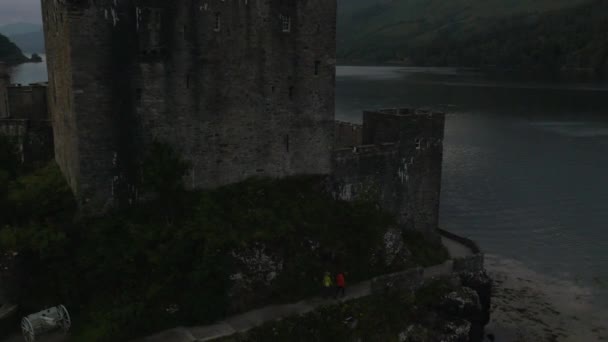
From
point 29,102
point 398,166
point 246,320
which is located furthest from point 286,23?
point 29,102

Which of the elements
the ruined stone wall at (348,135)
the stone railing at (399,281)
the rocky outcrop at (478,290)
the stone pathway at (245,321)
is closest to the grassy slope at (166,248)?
the stone pathway at (245,321)

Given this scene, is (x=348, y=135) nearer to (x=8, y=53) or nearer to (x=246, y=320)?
(x=246, y=320)

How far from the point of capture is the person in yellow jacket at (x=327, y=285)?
23312mm

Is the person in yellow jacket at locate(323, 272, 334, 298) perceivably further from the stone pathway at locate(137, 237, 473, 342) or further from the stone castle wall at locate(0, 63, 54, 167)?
the stone castle wall at locate(0, 63, 54, 167)

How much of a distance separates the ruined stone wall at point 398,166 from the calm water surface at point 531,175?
11.8m

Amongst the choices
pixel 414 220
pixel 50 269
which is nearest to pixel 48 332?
pixel 50 269

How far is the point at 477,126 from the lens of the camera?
3103 inches

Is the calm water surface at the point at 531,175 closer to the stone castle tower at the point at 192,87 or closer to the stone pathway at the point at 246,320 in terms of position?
the stone pathway at the point at 246,320

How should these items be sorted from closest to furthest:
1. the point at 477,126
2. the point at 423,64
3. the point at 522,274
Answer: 1. the point at 522,274
2. the point at 477,126
3. the point at 423,64

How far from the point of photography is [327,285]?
76.5 feet

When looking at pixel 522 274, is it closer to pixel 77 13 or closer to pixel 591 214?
pixel 591 214

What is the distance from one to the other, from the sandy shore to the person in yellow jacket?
404 inches

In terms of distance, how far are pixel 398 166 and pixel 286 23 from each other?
29.8 feet

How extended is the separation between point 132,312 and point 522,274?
2544 centimetres
